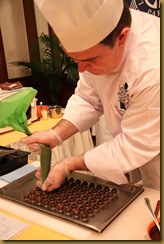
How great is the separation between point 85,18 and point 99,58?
131 mm

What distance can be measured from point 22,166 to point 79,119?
327mm

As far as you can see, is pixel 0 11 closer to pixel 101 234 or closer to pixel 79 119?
pixel 79 119

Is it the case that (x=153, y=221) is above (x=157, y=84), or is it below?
below

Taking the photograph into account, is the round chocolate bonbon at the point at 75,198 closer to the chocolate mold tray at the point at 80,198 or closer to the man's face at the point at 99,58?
the chocolate mold tray at the point at 80,198

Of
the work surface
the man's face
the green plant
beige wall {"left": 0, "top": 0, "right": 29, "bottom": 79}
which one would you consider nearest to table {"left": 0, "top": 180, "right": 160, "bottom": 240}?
the work surface

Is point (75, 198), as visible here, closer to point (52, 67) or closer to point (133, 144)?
point (133, 144)

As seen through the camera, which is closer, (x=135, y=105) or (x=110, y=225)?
(x=110, y=225)

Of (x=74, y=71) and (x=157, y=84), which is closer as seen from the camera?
(x=157, y=84)

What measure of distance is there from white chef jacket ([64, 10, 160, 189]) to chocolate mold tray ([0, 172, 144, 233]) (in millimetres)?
53

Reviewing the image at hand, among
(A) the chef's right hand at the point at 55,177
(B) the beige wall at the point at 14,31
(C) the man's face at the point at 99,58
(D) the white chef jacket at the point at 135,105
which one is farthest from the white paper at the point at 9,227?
(B) the beige wall at the point at 14,31

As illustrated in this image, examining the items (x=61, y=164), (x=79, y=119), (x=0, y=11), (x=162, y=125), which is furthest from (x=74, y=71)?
(x=162, y=125)

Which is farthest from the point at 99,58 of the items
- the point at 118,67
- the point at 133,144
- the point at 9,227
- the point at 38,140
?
the point at 9,227

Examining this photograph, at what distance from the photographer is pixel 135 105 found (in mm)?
943

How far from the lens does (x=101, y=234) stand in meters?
0.78
